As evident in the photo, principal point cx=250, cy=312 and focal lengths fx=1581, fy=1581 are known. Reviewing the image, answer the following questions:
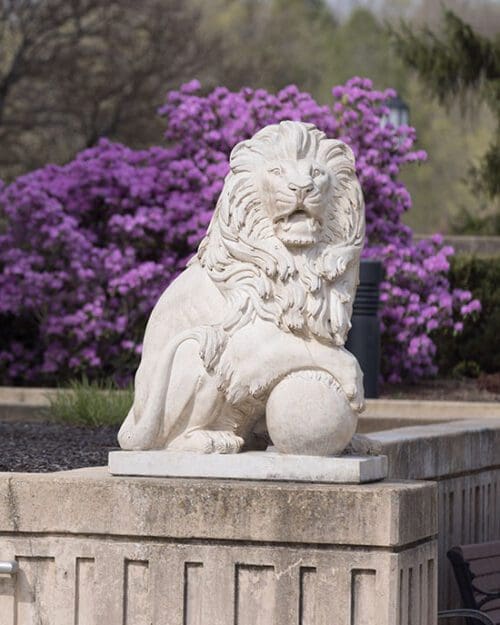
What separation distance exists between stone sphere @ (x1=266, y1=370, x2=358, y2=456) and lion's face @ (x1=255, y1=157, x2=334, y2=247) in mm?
488

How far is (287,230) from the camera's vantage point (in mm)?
5496

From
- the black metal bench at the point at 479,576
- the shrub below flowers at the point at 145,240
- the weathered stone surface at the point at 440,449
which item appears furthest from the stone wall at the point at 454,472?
the shrub below flowers at the point at 145,240

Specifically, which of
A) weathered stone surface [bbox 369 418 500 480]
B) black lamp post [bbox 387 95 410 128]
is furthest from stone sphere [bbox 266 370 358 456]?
black lamp post [bbox 387 95 410 128]

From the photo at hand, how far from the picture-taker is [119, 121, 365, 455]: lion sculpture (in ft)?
17.8

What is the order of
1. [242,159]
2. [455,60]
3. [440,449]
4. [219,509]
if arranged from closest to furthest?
1. [219,509]
2. [242,159]
3. [440,449]
4. [455,60]

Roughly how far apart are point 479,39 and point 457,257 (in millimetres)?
6411

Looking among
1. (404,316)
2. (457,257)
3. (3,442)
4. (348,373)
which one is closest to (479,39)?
(457,257)

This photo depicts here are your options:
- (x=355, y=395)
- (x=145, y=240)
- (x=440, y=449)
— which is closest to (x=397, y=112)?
(x=145, y=240)

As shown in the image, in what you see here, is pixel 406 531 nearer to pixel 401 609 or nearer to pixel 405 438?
pixel 401 609

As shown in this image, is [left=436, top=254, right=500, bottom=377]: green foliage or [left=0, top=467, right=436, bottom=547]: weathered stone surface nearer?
[left=0, top=467, right=436, bottom=547]: weathered stone surface

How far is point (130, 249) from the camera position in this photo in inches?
594

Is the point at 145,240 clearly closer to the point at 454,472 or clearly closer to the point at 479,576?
the point at 454,472

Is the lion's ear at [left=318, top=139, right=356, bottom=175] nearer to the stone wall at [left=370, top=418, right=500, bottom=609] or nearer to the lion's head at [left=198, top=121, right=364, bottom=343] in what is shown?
the lion's head at [left=198, top=121, right=364, bottom=343]

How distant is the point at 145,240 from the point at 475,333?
360 cm
